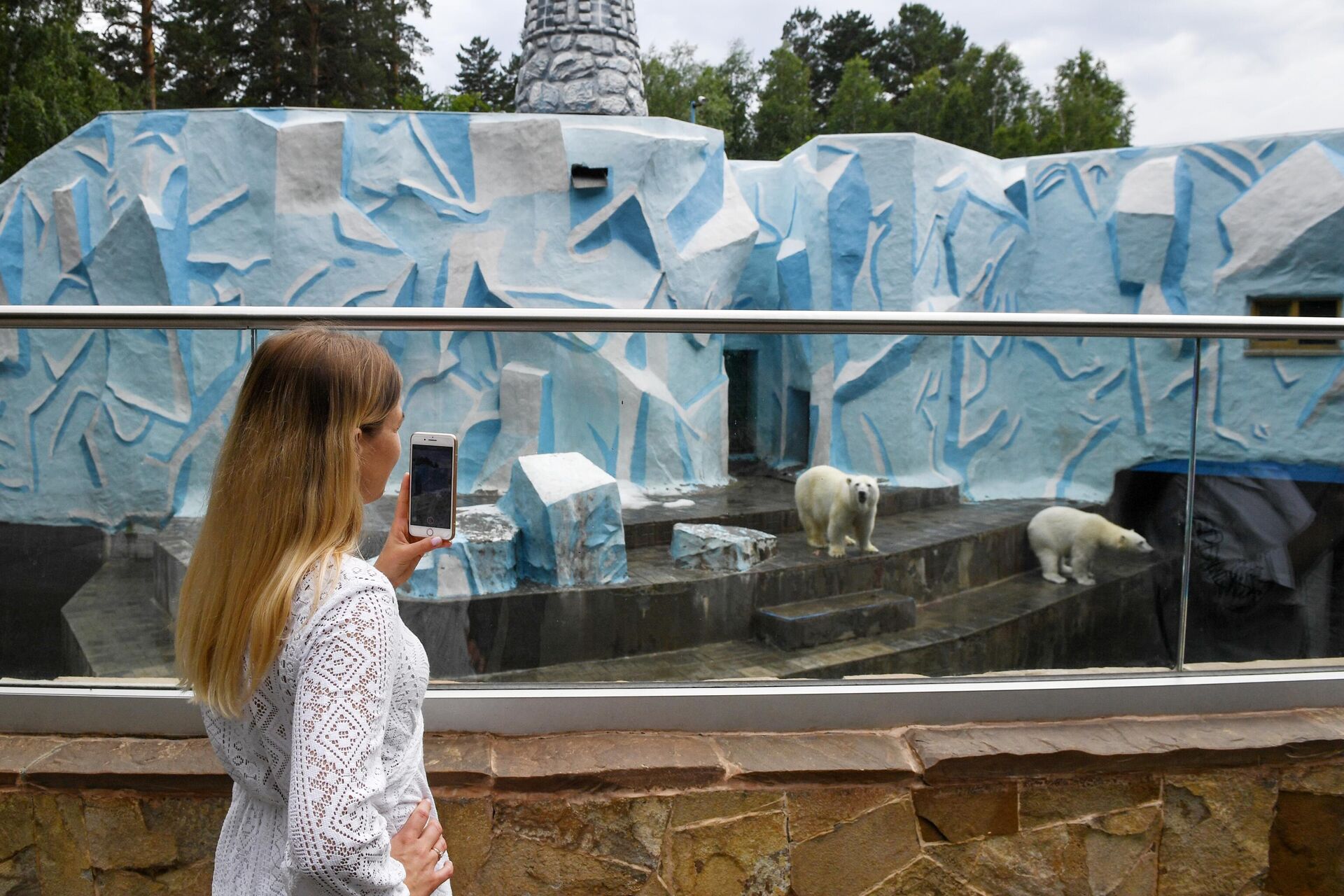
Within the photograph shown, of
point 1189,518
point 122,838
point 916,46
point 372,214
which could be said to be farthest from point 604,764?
point 916,46

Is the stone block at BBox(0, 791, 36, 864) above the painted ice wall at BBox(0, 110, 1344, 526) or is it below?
below

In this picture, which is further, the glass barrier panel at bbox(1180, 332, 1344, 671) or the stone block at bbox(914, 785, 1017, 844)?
the glass barrier panel at bbox(1180, 332, 1344, 671)

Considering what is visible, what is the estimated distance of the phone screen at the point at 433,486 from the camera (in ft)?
4.15

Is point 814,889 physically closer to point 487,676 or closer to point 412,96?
point 487,676

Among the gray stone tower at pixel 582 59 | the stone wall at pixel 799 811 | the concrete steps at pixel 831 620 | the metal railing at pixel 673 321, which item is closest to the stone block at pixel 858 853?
the stone wall at pixel 799 811

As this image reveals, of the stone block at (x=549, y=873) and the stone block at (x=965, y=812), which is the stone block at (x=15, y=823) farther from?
the stone block at (x=965, y=812)

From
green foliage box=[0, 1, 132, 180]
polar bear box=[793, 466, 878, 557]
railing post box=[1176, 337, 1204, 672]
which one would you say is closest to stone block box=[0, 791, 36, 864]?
polar bear box=[793, 466, 878, 557]

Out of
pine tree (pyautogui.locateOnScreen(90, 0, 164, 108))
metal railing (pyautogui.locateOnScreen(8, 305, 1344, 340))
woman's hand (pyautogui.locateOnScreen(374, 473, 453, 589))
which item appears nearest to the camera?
woman's hand (pyautogui.locateOnScreen(374, 473, 453, 589))

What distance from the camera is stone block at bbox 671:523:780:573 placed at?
6.53 ft

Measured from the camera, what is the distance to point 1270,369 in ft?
6.65

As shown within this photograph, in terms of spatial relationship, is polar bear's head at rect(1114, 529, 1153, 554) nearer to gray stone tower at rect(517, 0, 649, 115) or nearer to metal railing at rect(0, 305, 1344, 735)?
metal railing at rect(0, 305, 1344, 735)

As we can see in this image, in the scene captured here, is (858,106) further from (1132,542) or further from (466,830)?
(466,830)

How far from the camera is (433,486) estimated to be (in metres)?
1.28

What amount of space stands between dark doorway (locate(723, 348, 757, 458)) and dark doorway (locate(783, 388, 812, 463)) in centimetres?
7
